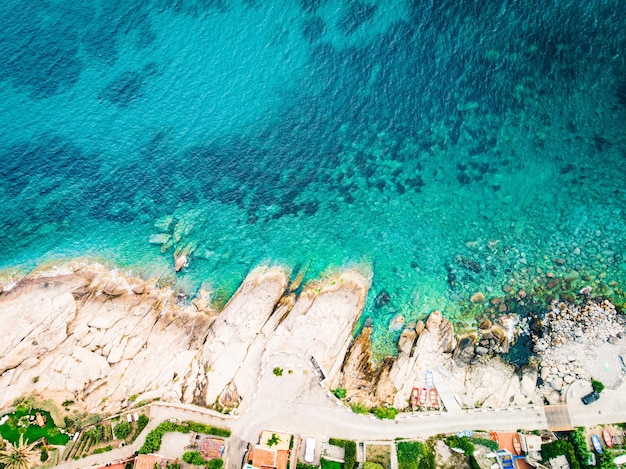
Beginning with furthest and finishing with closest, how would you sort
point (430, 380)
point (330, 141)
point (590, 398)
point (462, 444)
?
point (330, 141) → point (430, 380) → point (590, 398) → point (462, 444)

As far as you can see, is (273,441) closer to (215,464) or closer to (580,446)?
(215,464)

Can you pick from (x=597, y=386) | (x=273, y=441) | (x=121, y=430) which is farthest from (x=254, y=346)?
(x=597, y=386)

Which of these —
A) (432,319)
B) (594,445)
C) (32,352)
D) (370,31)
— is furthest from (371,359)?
(370,31)

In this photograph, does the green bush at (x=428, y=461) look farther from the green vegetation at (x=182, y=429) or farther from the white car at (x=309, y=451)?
the green vegetation at (x=182, y=429)

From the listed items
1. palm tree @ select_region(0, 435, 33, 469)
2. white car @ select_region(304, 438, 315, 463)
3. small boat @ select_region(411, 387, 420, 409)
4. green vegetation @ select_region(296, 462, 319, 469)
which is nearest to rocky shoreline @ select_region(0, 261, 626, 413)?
small boat @ select_region(411, 387, 420, 409)

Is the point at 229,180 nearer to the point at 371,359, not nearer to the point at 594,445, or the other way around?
the point at 371,359

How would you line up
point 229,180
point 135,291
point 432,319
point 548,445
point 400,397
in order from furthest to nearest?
1. point 229,180
2. point 135,291
3. point 432,319
4. point 400,397
5. point 548,445
